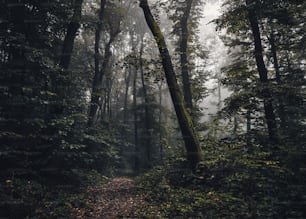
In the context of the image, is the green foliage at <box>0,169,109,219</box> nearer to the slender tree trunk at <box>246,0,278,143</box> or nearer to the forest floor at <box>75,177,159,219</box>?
the forest floor at <box>75,177,159,219</box>

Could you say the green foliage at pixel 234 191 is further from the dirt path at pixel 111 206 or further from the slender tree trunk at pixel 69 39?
the slender tree trunk at pixel 69 39

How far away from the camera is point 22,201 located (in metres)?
6.70

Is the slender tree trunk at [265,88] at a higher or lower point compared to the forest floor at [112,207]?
higher

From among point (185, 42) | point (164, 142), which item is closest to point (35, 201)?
point (164, 142)

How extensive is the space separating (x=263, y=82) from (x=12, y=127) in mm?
10153

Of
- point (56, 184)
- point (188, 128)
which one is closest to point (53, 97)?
point (56, 184)

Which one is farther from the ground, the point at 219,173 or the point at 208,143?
the point at 208,143

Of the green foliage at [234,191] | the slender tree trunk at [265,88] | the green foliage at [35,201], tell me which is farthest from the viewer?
the slender tree trunk at [265,88]

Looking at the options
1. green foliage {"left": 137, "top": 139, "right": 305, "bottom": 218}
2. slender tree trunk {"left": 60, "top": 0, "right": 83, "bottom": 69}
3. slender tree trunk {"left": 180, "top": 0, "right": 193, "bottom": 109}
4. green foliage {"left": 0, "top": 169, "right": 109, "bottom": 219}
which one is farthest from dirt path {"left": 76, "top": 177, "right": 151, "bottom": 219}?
slender tree trunk {"left": 180, "top": 0, "right": 193, "bottom": 109}

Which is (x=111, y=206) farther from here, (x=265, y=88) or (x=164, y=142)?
(x=265, y=88)

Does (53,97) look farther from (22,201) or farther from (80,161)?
(22,201)

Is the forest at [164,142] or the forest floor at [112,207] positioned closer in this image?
the forest at [164,142]

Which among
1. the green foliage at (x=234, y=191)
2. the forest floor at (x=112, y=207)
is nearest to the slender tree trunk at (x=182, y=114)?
the green foliage at (x=234, y=191)

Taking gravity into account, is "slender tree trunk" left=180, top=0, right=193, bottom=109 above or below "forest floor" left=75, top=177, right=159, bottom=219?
above
